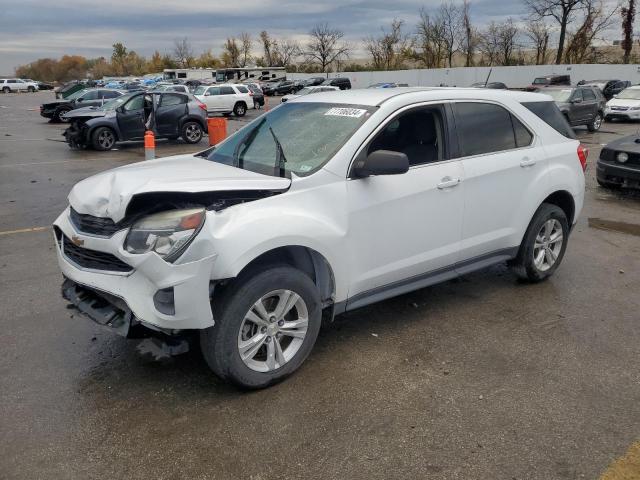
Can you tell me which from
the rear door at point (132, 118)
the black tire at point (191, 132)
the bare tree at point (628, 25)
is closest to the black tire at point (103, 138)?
the rear door at point (132, 118)

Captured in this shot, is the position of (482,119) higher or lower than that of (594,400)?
higher

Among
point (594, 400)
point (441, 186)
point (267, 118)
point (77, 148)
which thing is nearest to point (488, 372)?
point (594, 400)

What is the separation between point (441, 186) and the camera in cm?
415

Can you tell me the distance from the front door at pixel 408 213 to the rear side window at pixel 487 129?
0.62ft

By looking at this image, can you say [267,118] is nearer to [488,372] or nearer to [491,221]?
[491,221]

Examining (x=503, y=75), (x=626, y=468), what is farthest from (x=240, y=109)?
(x=503, y=75)

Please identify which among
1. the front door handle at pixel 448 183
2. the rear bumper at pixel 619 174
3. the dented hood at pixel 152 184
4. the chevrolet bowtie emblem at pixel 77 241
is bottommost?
→ the rear bumper at pixel 619 174

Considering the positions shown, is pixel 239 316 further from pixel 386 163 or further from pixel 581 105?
pixel 581 105

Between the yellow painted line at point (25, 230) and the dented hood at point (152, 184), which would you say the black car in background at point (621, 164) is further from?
the yellow painted line at point (25, 230)

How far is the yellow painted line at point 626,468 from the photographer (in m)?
2.70

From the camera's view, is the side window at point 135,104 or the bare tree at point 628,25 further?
the bare tree at point 628,25

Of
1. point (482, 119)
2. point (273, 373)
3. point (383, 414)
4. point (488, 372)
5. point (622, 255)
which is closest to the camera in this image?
point (383, 414)

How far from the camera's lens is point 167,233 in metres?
3.05

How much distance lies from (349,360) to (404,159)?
1436 millimetres
